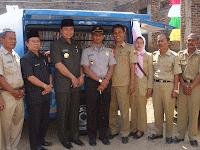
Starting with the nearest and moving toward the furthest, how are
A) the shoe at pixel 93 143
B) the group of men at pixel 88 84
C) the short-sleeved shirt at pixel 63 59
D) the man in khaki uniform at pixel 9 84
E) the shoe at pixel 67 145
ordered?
the man in khaki uniform at pixel 9 84 → the group of men at pixel 88 84 → the short-sleeved shirt at pixel 63 59 → the shoe at pixel 67 145 → the shoe at pixel 93 143

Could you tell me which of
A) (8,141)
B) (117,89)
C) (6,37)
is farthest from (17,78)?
(117,89)

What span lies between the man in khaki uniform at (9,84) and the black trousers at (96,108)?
103cm

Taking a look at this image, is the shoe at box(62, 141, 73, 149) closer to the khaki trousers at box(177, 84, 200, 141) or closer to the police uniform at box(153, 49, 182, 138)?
the police uniform at box(153, 49, 182, 138)

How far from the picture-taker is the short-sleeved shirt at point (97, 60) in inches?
132

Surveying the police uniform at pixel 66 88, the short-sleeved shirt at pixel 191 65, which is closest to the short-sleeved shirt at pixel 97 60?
the police uniform at pixel 66 88

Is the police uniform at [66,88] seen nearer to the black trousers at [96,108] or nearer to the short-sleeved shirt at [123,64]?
the black trousers at [96,108]

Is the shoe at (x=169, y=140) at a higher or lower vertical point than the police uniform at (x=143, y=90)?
lower

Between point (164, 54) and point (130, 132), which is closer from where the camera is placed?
point (164, 54)

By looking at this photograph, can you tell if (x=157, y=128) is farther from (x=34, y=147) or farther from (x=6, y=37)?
Result: (x=6, y=37)

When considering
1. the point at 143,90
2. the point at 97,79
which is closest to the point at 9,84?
the point at 97,79

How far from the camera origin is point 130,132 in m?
3.85

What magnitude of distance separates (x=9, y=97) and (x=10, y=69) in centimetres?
40

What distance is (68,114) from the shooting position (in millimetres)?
3424

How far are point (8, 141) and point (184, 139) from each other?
9.50 feet
